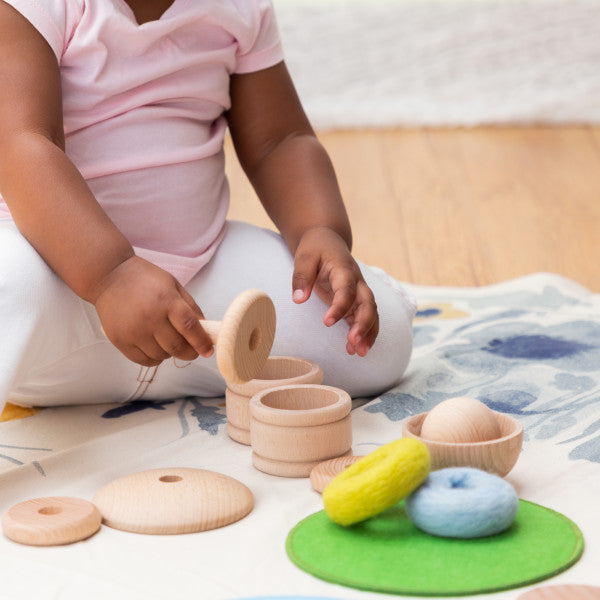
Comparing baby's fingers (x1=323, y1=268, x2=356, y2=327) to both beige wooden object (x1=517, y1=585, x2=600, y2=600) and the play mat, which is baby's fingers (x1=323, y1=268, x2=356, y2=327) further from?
beige wooden object (x1=517, y1=585, x2=600, y2=600)

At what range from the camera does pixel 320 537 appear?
63 centimetres

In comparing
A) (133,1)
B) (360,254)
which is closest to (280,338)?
(133,1)

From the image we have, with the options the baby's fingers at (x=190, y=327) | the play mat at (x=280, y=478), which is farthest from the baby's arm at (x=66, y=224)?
the play mat at (x=280, y=478)

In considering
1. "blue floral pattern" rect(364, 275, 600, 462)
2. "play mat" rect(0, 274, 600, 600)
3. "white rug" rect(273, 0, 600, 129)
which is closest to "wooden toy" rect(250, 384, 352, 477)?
"play mat" rect(0, 274, 600, 600)

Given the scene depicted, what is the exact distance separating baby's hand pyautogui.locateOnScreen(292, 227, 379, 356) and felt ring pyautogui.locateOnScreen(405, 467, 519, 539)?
0.73 feet

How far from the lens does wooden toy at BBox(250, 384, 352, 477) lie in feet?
2.41

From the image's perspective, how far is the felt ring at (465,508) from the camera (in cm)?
60

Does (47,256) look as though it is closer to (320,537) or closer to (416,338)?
(320,537)

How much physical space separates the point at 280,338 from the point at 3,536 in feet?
1.08

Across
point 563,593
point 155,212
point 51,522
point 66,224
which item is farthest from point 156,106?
point 563,593

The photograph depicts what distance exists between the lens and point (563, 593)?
55 centimetres

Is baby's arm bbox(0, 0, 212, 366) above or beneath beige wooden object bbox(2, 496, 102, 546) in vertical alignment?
above

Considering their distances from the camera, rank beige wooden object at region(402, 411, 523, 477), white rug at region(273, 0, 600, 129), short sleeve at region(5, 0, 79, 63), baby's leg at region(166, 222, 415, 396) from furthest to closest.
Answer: white rug at region(273, 0, 600, 129)
baby's leg at region(166, 222, 415, 396)
short sleeve at region(5, 0, 79, 63)
beige wooden object at region(402, 411, 523, 477)

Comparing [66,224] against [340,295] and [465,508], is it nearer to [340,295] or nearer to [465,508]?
[340,295]
